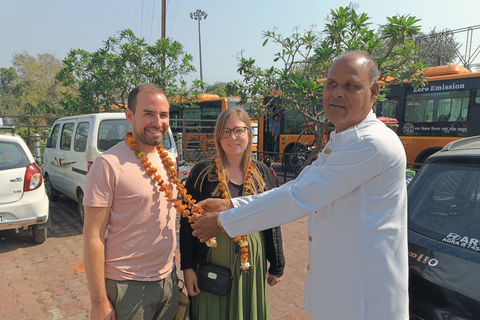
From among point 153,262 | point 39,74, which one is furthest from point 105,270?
point 39,74

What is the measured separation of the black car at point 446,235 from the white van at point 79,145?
4.25m

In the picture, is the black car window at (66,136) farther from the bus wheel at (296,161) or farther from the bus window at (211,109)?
the bus window at (211,109)

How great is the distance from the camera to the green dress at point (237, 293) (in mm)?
1969

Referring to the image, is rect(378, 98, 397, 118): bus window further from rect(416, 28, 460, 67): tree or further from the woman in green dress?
the woman in green dress

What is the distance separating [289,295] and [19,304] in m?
2.94

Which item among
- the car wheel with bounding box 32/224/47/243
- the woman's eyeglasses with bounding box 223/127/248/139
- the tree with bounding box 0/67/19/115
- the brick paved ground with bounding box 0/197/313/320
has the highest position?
the tree with bounding box 0/67/19/115

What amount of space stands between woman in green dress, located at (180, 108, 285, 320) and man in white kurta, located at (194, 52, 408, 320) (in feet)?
1.75

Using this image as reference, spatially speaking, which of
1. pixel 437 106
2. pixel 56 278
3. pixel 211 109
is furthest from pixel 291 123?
pixel 56 278

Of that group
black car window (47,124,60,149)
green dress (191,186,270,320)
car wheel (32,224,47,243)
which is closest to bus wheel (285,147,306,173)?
black car window (47,124,60,149)

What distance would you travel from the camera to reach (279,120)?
45.5 feet

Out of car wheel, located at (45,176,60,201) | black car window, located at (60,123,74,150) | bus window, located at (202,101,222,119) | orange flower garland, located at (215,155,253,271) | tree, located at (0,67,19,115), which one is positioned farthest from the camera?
tree, located at (0,67,19,115)

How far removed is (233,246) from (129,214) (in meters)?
0.67

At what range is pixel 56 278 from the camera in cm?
403

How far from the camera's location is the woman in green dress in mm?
1976
